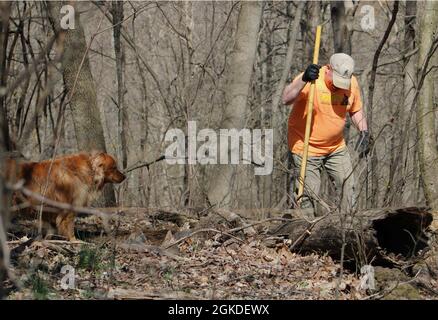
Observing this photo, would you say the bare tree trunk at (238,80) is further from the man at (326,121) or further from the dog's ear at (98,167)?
the dog's ear at (98,167)

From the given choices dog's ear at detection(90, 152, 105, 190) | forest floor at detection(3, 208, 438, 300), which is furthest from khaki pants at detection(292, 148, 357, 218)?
dog's ear at detection(90, 152, 105, 190)

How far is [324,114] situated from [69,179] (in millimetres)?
3189

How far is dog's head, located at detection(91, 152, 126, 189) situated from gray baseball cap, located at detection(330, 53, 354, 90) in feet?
9.36

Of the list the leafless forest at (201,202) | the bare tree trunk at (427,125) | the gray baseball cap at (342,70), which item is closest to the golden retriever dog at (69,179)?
the leafless forest at (201,202)

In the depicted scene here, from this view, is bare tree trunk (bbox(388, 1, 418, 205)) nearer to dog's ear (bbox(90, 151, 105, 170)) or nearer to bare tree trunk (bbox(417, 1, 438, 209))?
bare tree trunk (bbox(417, 1, 438, 209))

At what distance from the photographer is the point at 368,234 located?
7.09m

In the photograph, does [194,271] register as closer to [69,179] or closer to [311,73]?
[69,179]

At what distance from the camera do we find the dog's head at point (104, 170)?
927 cm

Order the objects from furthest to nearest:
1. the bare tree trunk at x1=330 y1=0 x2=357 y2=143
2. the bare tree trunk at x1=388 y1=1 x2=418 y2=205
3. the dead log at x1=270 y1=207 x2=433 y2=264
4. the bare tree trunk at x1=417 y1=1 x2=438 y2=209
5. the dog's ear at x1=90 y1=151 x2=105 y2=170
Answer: the bare tree trunk at x1=330 y1=0 x2=357 y2=143 → the bare tree trunk at x1=417 y1=1 x2=438 y2=209 → the dog's ear at x1=90 y1=151 x2=105 y2=170 → the bare tree trunk at x1=388 y1=1 x2=418 y2=205 → the dead log at x1=270 y1=207 x2=433 y2=264

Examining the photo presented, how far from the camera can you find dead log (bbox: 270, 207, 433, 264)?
23.3ft

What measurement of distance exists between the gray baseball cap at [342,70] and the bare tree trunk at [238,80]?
343 centimetres

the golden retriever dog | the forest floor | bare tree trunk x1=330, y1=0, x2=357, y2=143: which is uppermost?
bare tree trunk x1=330, y1=0, x2=357, y2=143

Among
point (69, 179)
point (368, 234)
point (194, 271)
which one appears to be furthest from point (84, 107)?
point (368, 234)

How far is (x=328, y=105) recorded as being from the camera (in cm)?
960
